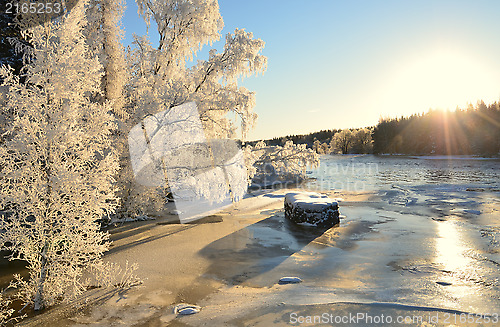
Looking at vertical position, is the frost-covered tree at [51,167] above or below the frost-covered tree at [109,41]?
below

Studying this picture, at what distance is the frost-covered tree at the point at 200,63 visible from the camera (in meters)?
10.5

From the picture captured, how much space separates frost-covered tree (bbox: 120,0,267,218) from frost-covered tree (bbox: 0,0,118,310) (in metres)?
5.74

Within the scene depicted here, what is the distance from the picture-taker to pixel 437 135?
61594mm

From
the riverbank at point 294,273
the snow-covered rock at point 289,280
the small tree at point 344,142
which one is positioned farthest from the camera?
the small tree at point 344,142

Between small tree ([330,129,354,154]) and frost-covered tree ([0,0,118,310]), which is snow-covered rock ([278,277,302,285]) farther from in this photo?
small tree ([330,129,354,154])

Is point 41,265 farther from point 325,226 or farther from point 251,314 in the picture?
point 325,226

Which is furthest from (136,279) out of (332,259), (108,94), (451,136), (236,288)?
(451,136)

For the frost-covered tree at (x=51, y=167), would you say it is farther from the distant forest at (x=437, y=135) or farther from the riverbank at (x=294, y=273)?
the distant forest at (x=437, y=135)

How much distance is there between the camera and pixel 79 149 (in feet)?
14.9

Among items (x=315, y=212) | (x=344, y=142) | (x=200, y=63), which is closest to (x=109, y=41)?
(x=200, y=63)

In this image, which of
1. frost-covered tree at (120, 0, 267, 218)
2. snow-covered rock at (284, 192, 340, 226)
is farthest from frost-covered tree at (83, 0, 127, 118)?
snow-covered rock at (284, 192, 340, 226)

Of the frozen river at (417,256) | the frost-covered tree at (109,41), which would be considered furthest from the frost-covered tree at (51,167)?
the frost-covered tree at (109,41)

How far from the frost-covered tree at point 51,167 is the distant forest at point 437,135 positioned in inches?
1496

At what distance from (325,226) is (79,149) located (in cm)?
668
